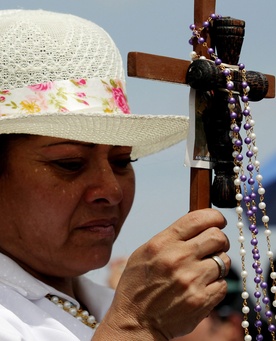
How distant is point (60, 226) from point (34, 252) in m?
0.10

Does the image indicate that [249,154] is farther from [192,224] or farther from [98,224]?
[98,224]

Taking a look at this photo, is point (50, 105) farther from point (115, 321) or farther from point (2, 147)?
point (115, 321)

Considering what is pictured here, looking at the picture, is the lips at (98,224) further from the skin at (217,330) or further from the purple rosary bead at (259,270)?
the skin at (217,330)

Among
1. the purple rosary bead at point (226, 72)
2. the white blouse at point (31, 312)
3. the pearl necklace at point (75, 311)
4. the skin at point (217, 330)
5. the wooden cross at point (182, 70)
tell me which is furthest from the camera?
the skin at point (217, 330)

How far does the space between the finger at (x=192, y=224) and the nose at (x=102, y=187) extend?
360 mm

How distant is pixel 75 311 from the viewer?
8.98 feet

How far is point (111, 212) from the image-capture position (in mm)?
2686

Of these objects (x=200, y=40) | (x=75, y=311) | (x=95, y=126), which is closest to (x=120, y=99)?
(x=95, y=126)

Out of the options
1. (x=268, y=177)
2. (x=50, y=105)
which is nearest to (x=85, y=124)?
(x=50, y=105)

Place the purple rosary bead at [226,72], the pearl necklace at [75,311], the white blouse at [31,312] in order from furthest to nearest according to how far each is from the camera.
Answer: the pearl necklace at [75,311]
the white blouse at [31,312]
the purple rosary bead at [226,72]

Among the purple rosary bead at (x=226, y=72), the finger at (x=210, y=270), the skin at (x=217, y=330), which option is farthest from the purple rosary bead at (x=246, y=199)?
the skin at (x=217, y=330)

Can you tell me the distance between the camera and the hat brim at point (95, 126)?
2539 millimetres

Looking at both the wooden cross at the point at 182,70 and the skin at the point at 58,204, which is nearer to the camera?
the wooden cross at the point at 182,70

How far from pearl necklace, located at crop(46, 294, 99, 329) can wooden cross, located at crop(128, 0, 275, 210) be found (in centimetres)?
54
